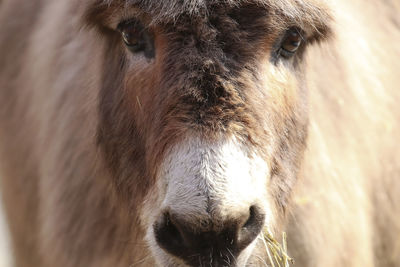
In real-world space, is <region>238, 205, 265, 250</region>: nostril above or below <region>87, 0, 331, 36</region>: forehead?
below

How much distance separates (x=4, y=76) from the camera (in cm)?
478

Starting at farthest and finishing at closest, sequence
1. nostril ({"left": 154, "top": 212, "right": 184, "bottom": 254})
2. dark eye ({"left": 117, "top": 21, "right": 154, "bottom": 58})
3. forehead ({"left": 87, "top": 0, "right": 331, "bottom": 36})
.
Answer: dark eye ({"left": 117, "top": 21, "right": 154, "bottom": 58}), forehead ({"left": 87, "top": 0, "right": 331, "bottom": 36}), nostril ({"left": 154, "top": 212, "right": 184, "bottom": 254})

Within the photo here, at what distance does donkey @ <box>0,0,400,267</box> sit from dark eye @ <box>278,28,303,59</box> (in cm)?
1

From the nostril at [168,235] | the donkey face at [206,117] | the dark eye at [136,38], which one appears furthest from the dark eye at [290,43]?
the nostril at [168,235]

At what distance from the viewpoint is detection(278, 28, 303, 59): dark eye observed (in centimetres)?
300

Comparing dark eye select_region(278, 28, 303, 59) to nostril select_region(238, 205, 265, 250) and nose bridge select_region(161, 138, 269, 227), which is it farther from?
nostril select_region(238, 205, 265, 250)

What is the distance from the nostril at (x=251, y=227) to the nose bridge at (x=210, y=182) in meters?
0.04

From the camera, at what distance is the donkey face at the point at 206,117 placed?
7.84 ft

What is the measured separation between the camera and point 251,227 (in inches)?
98.1

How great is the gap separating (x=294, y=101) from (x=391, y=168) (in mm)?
1251

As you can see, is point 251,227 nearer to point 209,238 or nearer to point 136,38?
point 209,238

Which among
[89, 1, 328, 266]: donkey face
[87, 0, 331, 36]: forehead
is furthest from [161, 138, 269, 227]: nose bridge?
[87, 0, 331, 36]: forehead

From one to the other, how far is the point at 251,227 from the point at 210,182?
0.98 feet

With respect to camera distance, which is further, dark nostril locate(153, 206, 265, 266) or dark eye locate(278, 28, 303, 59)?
dark eye locate(278, 28, 303, 59)
